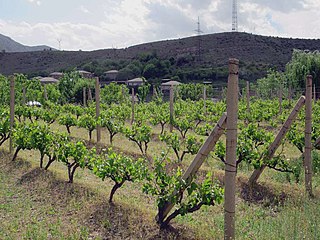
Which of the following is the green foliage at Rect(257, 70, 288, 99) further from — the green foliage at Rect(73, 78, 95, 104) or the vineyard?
the vineyard

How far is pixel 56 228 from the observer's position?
514cm

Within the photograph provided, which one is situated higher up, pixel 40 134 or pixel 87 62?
pixel 87 62

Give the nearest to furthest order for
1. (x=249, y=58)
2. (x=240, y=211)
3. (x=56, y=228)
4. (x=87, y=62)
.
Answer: (x=56, y=228) → (x=240, y=211) → (x=249, y=58) → (x=87, y=62)

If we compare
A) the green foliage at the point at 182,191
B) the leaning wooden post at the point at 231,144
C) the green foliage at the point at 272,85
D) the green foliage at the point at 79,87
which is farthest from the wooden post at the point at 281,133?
the green foliage at the point at 272,85

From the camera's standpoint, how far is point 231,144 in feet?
13.2

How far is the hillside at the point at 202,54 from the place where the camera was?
4766 cm

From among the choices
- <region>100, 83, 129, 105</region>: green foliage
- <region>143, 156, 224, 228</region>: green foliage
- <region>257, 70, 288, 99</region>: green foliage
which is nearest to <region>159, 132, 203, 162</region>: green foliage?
<region>143, 156, 224, 228</region>: green foliage

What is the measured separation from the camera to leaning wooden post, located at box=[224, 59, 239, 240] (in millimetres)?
3949

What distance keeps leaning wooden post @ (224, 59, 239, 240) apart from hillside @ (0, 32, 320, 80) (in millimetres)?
39641

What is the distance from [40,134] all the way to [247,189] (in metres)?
4.24

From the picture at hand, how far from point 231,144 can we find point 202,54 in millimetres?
50248

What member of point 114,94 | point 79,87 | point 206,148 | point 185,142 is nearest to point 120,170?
point 206,148

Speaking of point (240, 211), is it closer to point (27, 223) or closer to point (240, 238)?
point (240, 238)

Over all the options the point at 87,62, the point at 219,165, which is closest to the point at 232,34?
the point at 87,62
